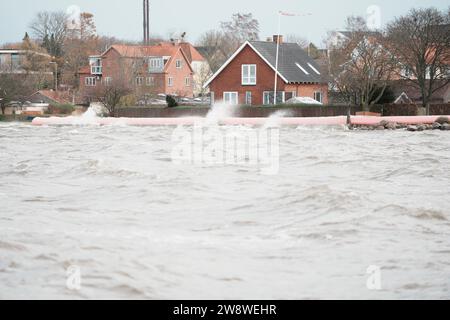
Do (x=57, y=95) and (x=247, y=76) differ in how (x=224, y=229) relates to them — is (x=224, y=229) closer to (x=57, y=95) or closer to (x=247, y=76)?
(x=247, y=76)

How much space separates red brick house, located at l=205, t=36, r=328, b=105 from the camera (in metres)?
53.6

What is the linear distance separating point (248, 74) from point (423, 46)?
11.6 metres

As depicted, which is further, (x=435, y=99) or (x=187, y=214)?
(x=435, y=99)

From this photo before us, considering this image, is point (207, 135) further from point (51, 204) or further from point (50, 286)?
point (50, 286)

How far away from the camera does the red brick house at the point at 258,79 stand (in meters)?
53.6

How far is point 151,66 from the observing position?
3295 inches

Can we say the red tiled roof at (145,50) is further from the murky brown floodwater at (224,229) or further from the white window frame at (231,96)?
the murky brown floodwater at (224,229)

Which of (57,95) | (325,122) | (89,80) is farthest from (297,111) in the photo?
(89,80)

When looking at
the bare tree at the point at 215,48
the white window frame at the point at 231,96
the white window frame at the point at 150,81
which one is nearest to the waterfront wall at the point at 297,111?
the white window frame at the point at 231,96

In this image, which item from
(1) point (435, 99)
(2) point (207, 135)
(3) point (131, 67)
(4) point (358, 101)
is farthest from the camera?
(3) point (131, 67)
